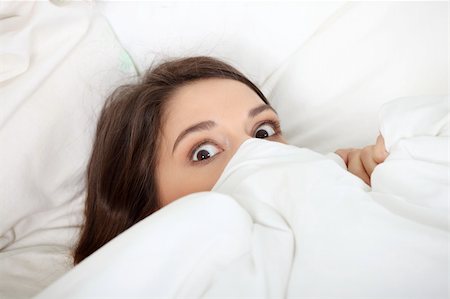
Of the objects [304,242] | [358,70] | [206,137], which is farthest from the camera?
[358,70]

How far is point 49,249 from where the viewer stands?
955mm

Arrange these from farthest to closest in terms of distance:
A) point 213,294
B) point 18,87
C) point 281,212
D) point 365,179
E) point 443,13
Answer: point 443,13 → point 18,87 → point 365,179 → point 281,212 → point 213,294

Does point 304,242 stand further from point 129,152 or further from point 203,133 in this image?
point 129,152

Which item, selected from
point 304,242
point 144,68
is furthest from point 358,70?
point 304,242

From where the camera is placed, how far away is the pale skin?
829 mm

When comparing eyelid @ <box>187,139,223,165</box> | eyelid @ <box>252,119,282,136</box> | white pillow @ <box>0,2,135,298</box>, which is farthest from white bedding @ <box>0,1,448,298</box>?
eyelid @ <box>187,139,223,165</box>

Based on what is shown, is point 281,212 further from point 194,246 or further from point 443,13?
point 443,13

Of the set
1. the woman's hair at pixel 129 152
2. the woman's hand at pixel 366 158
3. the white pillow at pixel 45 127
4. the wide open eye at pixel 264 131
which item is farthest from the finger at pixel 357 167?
the white pillow at pixel 45 127

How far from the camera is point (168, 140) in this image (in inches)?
35.0

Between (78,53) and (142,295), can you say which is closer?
(142,295)

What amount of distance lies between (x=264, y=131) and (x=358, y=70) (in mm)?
302

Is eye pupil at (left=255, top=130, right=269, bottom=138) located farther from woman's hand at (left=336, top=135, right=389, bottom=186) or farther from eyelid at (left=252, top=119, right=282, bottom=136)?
woman's hand at (left=336, top=135, right=389, bottom=186)

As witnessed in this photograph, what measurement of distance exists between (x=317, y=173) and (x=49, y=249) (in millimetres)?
595

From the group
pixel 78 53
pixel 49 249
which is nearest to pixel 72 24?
pixel 78 53
